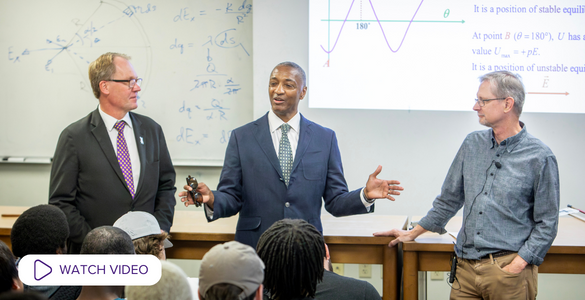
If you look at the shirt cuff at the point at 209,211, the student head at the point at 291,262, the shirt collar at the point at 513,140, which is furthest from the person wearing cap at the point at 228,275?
the shirt collar at the point at 513,140

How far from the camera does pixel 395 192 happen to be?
1888mm

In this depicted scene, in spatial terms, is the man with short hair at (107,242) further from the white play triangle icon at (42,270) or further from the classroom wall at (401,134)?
the classroom wall at (401,134)

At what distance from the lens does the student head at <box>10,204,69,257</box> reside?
147cm

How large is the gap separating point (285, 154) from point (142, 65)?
2.01 metres

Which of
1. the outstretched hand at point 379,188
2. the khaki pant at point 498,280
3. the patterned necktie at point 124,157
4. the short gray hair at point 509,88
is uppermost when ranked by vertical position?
the short gray hair at point 509,88

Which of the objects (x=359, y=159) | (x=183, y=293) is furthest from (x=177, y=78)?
(x=183, y=293)

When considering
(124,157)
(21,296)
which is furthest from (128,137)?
(21,296)

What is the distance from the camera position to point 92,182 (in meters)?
2.04

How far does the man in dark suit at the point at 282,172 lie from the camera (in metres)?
2.03

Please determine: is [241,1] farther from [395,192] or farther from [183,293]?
[183,293]

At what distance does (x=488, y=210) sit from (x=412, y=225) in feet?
1.99

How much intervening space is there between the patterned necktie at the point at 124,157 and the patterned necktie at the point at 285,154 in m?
0.70

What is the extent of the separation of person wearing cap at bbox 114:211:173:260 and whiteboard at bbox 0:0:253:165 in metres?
1.89

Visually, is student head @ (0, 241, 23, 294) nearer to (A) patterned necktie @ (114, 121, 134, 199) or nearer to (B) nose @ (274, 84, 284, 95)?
(A) patterned necktie @ (114, 121, 134, 199)
